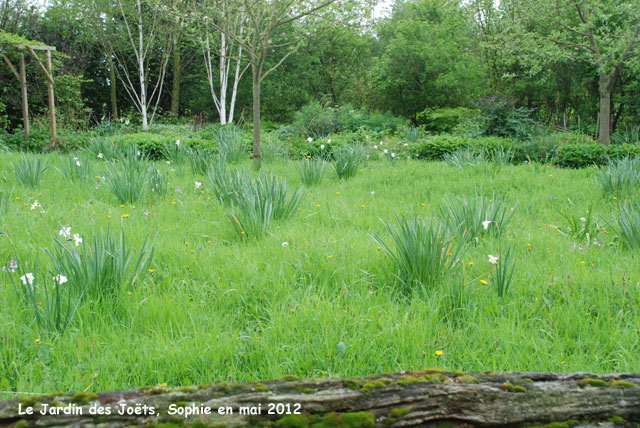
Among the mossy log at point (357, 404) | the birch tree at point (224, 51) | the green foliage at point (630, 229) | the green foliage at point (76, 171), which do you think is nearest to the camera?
the mossy log at point (357, 404)

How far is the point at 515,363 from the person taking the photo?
6.37ft

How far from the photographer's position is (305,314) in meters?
2.28

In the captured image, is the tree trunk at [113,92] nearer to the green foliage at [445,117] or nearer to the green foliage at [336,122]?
the green foliage at [336,122]

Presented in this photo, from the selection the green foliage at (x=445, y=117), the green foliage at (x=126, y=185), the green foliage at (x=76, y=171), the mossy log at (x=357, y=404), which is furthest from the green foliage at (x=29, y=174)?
the green foliage at (x=445, y=117)

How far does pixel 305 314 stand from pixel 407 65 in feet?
46.6

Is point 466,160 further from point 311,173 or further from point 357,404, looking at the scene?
point 357,404

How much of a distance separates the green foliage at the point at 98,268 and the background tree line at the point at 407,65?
8.27 m

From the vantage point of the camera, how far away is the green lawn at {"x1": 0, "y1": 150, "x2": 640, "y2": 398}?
194 centimetres

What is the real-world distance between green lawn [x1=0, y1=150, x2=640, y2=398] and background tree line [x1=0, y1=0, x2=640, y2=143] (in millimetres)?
7490

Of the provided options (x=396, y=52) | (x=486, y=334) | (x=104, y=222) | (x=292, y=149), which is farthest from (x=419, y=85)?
(x=486, y=334)

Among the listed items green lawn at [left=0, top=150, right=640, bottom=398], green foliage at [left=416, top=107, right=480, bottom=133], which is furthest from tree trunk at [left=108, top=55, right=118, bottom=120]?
green lawn at [left=0, top=150, right=640, bottom=398]

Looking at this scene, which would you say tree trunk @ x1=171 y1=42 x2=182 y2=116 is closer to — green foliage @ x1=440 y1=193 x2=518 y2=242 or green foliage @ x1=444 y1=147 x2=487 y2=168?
green foliage @ x1=444 y1=147 x2=487 y2=168

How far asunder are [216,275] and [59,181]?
380 cm

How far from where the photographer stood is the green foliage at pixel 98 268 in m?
2.31
